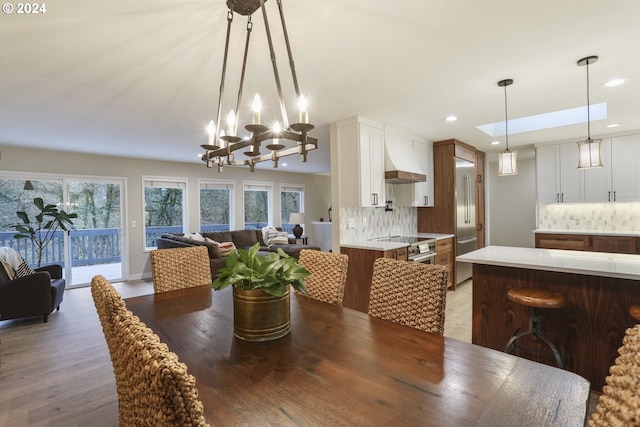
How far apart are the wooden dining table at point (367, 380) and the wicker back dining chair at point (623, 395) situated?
28 centimetres

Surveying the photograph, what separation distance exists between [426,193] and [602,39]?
2952 mm

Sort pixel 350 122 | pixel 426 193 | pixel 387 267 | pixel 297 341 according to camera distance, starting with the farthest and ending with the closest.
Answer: pixel 426 193 → pixel 350 122 → pixel 387 267 → pixel 297 341

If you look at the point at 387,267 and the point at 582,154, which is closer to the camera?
the point at 387,267

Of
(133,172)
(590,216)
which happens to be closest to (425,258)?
(590,216)

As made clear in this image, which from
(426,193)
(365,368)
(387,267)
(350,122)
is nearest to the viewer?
(365,368)

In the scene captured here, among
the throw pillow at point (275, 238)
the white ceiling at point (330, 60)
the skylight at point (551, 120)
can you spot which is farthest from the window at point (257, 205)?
the skylight at point (551, 120)

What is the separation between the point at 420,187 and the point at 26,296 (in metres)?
5.29

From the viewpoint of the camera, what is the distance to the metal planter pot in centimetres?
123

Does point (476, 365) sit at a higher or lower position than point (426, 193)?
lower

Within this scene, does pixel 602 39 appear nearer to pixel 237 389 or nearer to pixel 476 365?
pixel 476 365

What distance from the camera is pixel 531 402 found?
2.71 feet

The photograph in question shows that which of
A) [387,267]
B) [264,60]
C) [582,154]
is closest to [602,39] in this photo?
[582,154]

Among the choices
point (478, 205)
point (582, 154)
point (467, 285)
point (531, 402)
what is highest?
point (582, 154)

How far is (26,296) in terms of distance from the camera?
3.49 m
